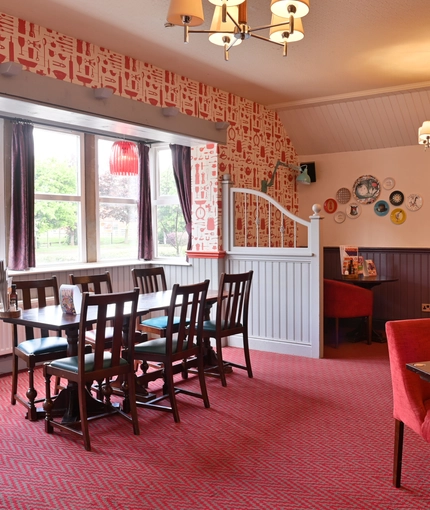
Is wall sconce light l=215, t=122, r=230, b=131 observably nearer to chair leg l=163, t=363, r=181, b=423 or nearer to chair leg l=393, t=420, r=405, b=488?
chair leg l=163, t=363, r=181, b=423

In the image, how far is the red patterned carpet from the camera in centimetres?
260

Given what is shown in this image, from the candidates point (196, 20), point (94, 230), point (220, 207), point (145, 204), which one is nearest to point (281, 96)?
point (220, 207)

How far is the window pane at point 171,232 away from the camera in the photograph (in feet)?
21.6

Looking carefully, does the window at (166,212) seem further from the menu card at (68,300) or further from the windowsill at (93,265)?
the menu card at (68,300)

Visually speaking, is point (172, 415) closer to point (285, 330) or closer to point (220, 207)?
point (285, 330)

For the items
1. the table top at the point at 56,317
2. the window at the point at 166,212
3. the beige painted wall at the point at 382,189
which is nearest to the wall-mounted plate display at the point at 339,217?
the beige painted wall at the point at 382,189

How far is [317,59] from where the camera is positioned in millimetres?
4836

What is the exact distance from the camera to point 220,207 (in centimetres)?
588

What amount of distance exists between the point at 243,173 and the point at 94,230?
1842mm

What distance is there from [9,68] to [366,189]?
179 inches

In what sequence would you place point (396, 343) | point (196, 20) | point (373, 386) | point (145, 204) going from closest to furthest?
1. point (396, 343)
2. point (196, 20)
3. point (373, 386)
4. point (145, 204)

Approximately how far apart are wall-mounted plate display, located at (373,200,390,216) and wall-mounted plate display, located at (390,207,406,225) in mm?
85

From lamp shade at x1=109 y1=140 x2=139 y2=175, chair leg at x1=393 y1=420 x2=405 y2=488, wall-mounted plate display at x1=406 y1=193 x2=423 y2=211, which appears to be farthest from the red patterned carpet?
wall-mounted plate display at x1=406 y1=193 x2=423 y2=211

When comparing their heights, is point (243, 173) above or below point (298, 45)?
below
